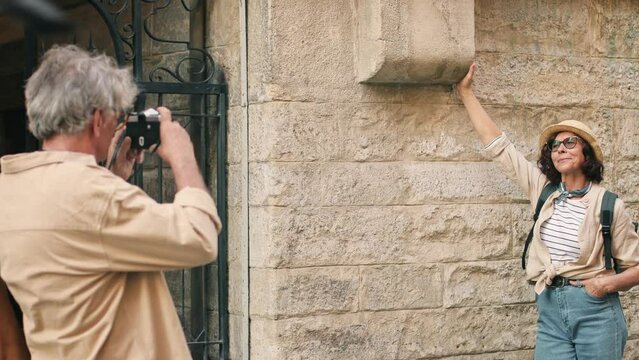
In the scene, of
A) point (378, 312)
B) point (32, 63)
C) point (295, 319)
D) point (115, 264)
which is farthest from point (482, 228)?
point (115, 264)

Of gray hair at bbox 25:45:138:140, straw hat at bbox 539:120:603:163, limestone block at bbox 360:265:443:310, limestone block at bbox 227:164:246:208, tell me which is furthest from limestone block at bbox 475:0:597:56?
gray hair at bbox 25:45:138:140

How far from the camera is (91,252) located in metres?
3.27

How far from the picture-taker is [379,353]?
6055 millimetres

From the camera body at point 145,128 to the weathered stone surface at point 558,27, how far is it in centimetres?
321

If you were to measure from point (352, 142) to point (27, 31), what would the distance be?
1.73 meters

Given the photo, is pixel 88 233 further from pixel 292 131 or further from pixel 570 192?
pixel 570 192

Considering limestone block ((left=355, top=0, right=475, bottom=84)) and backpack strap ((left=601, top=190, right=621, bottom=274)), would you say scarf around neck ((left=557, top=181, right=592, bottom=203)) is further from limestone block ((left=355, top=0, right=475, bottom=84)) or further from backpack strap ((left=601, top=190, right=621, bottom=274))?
limestone block ((left=355, top=0, right=475, bottom=84))

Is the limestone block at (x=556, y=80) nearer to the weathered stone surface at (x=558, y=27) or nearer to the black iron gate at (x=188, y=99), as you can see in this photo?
the weathered stone surface at (x=558, y=27)

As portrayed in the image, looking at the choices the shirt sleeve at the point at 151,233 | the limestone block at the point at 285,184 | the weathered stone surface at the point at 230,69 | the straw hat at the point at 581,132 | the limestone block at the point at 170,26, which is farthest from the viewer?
the limestone block at the point at 170,26

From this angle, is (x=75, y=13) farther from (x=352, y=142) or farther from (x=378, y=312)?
(x=378, y=312)

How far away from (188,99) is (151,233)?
10.2ft

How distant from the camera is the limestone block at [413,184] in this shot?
19.6ft

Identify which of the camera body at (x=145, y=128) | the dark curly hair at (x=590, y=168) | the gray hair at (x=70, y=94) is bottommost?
the dark curly hair at (x=590, y=168)

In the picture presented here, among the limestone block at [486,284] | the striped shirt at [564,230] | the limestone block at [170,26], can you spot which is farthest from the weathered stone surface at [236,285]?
the striped shirt at [564,230]
